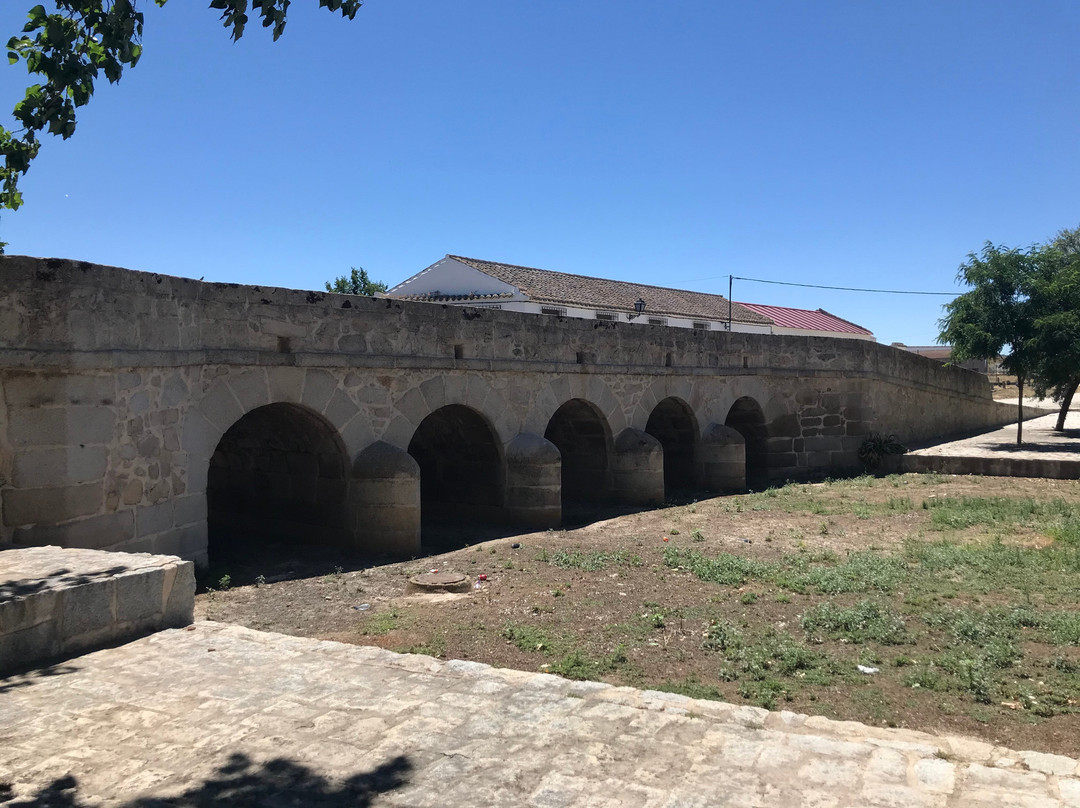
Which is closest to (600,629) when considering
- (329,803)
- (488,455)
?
(329,803)

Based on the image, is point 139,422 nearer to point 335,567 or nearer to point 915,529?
point 335,567

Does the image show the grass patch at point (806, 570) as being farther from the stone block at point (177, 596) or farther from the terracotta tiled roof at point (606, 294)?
the terracotta tiled roof at point (606, 294)

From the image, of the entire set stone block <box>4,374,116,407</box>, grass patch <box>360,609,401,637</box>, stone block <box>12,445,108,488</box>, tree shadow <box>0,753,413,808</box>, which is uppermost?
stone block <box>4,374,116,407</box>

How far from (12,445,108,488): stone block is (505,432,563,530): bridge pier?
5230 mm

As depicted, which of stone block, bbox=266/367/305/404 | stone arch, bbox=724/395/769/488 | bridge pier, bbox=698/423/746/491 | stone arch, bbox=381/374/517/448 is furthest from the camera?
stone arch, bbox=724/395/769/488

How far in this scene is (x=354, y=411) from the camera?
29.0 ft

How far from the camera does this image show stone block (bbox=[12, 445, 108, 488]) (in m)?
5.86

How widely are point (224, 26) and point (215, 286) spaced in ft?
12.8

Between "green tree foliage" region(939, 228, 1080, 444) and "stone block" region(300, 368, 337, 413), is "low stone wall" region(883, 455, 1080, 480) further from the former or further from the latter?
"stone block" region(300, 368, 337, 413)

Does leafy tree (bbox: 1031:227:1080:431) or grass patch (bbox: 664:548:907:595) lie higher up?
leafy tree (bbox: 1031:227:1080:431)

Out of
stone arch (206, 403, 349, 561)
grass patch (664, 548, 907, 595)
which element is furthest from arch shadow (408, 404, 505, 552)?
grass patch (664, 548, 907, 595)

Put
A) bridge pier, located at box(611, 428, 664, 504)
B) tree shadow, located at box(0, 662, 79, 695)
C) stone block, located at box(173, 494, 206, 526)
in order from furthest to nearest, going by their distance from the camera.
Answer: bridge pier, located at box(611, 428, 664, 504) → stone block, located at box(173, 494, 206, 526) → tree shadow, located at box(0, 662, 79, 695)

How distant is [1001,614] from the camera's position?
6070 mm

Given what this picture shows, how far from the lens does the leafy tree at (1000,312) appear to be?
16672 mm
